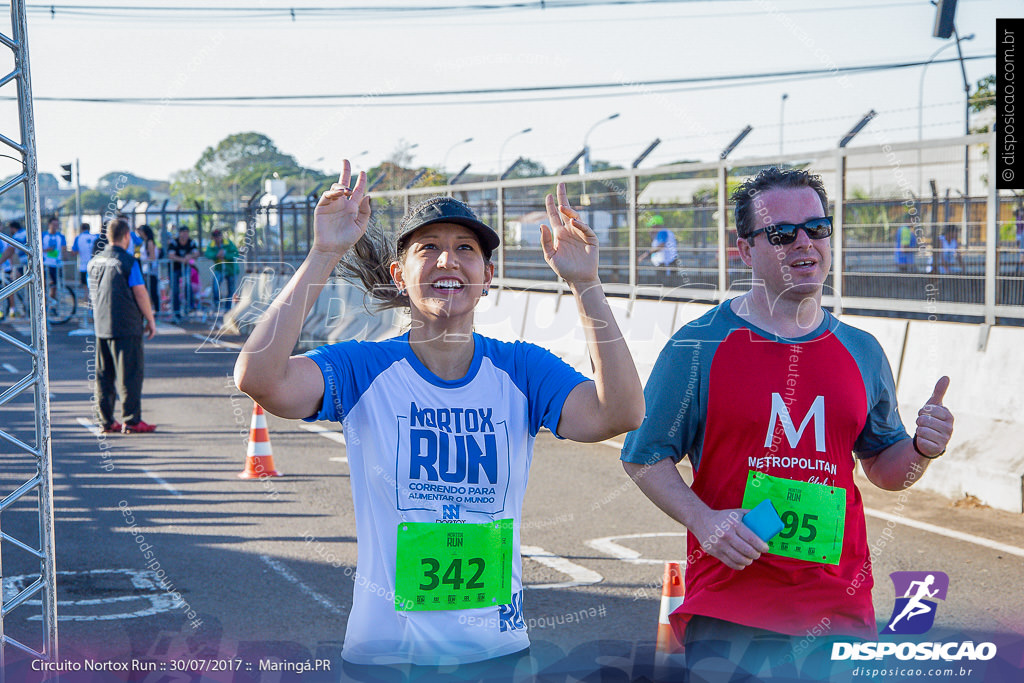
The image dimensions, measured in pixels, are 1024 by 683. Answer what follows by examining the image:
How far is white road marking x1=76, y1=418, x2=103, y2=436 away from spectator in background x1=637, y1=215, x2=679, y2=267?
6238 millimetres

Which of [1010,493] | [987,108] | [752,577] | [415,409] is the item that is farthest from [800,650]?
[987,108]

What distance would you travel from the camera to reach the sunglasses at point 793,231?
3.28m

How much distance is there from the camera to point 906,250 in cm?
999

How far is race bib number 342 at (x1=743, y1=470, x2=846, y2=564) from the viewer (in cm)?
304

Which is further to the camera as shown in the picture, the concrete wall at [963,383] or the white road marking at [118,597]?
the concrete wall at [963,383]

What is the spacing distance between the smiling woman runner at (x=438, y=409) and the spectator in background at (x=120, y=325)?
337 inches

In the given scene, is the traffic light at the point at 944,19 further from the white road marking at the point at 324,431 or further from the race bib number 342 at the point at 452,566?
the race bib number 342 at the point at 452,566

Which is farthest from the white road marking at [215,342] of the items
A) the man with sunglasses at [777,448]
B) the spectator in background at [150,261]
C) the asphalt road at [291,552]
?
the man with sunglasses at [777,448]

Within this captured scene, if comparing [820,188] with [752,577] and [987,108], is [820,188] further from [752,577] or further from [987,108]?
[987,108]

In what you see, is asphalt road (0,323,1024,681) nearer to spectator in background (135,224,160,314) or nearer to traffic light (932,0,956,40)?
traffic light (932,0,956,40)

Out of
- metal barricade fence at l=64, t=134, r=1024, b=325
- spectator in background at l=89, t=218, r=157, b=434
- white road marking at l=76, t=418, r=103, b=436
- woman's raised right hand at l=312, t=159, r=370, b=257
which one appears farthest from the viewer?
white road marking at l=76, t=418, r=103, b=436

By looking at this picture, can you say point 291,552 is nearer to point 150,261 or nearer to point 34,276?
point 34,276

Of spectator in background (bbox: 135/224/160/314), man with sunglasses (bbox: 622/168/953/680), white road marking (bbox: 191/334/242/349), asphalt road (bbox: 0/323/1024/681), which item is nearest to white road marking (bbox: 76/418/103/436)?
asphalt road (bbox: 0/323/1024/681)

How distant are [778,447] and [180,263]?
2276 centimetres
